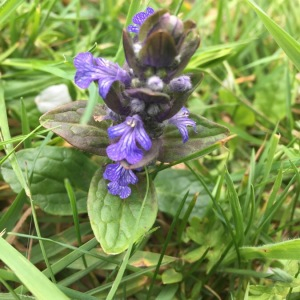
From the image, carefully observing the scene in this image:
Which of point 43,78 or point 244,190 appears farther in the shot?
point 43,78

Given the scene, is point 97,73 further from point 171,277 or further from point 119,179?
point 171,277

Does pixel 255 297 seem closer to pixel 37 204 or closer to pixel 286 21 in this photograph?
pixel 37 204

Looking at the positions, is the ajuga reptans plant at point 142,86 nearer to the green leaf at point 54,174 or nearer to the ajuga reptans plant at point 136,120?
the ajuga reptans plant at point 136,120

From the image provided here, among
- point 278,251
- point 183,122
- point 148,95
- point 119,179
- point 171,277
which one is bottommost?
point 171,277

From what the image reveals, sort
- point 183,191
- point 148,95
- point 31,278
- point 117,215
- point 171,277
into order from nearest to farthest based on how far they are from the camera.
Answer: point 31,278, point 148,95, point 117,215, point 171,277, point 183,191

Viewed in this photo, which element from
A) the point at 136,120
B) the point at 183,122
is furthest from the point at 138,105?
the point at 183,122

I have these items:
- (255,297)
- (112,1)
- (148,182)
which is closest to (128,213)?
(148,182)
